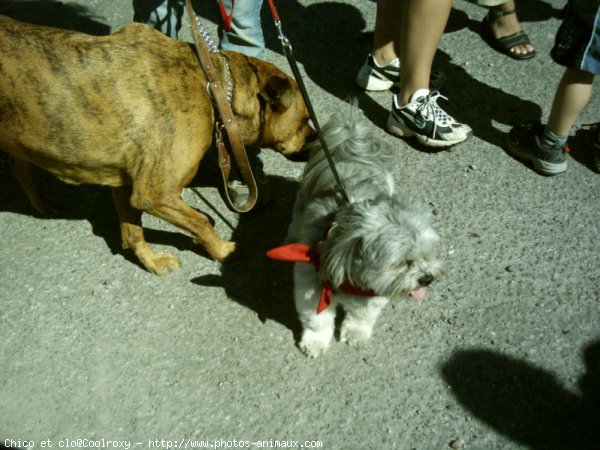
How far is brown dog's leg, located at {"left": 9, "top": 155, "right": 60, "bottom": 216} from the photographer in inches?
125

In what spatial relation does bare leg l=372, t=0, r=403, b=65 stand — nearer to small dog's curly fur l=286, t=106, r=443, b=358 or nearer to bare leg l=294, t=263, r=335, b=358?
small dog's curly fur l=286, t=106, r=443, b=358

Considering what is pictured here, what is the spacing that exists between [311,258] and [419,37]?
6.55 ft

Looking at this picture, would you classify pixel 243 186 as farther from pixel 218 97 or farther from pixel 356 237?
pixel 356 237

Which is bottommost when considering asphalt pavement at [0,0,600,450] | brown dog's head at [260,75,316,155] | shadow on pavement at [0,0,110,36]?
asphalt pavement at [0,0,600,450]

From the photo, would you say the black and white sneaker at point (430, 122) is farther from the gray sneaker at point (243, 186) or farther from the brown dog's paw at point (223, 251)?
the brown dog's paw at point (223, 251)

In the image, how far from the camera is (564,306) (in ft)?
9.76

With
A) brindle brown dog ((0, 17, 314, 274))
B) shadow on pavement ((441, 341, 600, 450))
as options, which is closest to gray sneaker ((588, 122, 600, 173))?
shadow on pavement ((441, 341, 600, 450))

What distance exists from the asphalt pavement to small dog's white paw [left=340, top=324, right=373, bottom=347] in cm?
6

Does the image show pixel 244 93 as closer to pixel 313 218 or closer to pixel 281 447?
pixel 313 218

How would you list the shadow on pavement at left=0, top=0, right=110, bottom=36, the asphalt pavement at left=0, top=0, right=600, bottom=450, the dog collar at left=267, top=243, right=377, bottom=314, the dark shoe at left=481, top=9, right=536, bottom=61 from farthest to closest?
the shadow on pavement at left=0, top=0, right=110, bottom=36 < the dark shoe at left=481, top=9, right=536, bottom=61 < the asphalt pavement at left=0, top=0, right=600, bottom=450 < the dog collar at left=267, top=243, right=377, bottom=314

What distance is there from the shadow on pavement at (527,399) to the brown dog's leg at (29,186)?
2888 mm

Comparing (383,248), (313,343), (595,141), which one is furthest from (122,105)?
(595,141)

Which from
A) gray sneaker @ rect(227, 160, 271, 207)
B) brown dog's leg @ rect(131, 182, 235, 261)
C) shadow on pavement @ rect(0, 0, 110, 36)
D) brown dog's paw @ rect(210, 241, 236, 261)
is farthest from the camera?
shadow on pavement @ rect(0, 0, 110, 36)

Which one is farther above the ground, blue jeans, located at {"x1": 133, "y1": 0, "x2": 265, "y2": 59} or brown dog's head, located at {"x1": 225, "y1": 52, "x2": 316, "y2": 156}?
blue jeans, located at {"x1": 133, "y1": 0, "x2": 265, "y2": 59}
